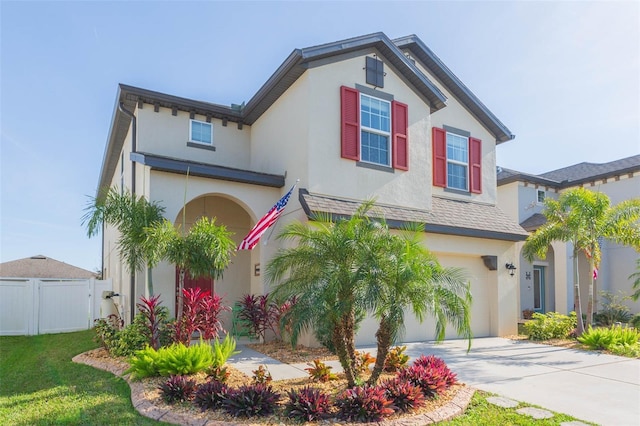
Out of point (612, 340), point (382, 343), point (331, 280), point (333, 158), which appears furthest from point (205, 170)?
point (612, 340)

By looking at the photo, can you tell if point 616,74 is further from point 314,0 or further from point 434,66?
point 314,0

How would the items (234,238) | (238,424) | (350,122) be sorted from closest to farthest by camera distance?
(238,424) < (350,122) < (234,238)

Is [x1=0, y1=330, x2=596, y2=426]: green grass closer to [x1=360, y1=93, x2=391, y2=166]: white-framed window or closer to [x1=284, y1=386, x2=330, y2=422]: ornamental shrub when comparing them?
[x1=284, y1=386, x2=330, y2=422]: ornamental shrub

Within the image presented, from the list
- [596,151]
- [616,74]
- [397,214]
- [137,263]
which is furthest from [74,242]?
[596,151]

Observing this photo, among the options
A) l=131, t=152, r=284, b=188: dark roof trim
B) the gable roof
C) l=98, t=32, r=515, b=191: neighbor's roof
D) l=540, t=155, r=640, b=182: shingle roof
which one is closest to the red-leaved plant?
l=131, t=152, r=284, b=188: dark roof trim

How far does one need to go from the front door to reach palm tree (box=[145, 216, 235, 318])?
50.5 ft

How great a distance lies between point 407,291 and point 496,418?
198cm

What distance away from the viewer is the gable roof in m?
19.2

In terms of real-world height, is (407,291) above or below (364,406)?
above

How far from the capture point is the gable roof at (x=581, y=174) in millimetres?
19156

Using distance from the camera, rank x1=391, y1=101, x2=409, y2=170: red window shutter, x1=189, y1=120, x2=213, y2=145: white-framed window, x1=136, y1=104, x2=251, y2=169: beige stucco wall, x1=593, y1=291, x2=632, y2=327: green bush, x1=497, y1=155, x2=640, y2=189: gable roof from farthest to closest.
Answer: x1=497, y1=155, x2=640, y2=189: gable roof
x1=593, y1=291, x2=632, y2=327: green bush
x1=189, y1=120, x2=213, y2=145: white-framed window
x1=391, y1=101, x2=409, y2=170: red window shutter
x1=136, y1=104, x2=251, y2=169: beige stucco wall

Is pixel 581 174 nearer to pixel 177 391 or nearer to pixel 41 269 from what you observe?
pixel 177 391

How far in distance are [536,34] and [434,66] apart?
14.8 ft

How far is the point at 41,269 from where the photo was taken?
31188 millimetres
